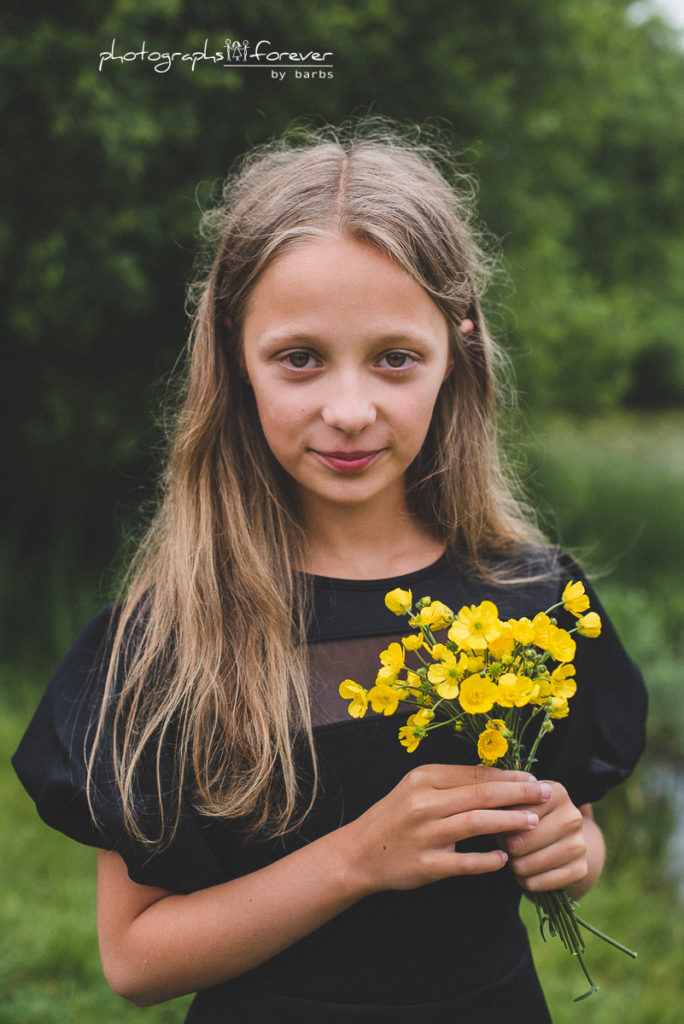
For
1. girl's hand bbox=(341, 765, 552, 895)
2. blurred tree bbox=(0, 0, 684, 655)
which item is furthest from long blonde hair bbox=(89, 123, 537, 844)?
blurred tree bbox=(0, 0, 684, 655)

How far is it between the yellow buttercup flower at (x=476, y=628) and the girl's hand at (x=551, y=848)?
0.35 m

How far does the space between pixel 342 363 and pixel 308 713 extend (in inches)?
23.6

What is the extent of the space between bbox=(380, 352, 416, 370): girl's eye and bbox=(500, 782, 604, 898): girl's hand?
0.71 meters

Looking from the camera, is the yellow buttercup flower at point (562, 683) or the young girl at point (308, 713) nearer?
the yellow buttercup flower at point (562, 683)

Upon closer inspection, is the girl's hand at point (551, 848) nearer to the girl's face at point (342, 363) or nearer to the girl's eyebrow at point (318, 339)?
the girl's face at point (342, 363)

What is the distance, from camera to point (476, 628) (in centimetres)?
115

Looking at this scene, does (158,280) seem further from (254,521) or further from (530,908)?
(530,908)

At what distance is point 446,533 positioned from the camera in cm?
187

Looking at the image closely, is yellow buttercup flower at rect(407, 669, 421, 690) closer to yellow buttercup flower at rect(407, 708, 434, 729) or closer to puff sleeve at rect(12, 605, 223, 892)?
yellow buttercup flower at rect(407, 708, 434, 729)

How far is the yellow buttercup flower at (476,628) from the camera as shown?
3.72 feet

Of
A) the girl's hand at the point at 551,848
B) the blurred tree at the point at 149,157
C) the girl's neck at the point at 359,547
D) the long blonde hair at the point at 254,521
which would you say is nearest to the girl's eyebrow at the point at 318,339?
the long blonde hair at the point at 254,521

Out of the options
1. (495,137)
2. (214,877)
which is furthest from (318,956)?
(495,137)

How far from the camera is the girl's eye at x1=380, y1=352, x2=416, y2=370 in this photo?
5.07ft

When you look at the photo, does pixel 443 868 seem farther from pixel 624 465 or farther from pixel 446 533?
pixel 624 465
